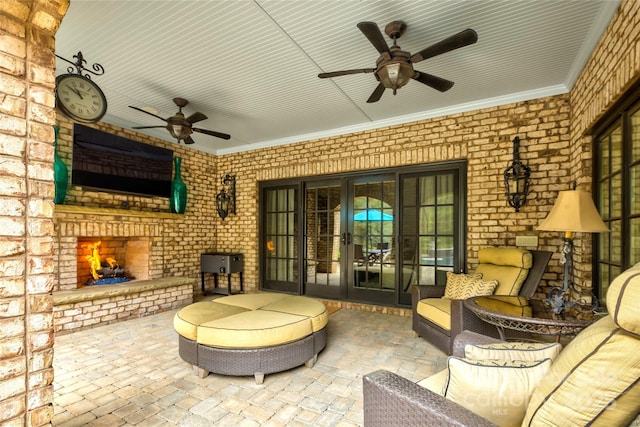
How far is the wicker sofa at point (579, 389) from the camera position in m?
0.82

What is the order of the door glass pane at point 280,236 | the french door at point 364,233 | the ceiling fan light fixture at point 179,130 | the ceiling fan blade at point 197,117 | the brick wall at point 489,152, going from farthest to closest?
the door glass pane at point 280,236, the french door at point 364,233, the ceiling fan light fixture at point 179,130, the ceiling fan blade at point 197,117, the brick wall at point 489,152

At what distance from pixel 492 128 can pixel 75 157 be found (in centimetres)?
512

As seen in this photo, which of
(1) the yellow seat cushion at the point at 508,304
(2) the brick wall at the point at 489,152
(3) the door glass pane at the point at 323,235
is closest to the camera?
(1) the yellow seat cushion at the point at 508,304

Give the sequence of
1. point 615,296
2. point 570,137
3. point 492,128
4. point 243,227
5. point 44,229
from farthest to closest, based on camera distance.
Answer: point 243,227 < point 492,128 < point 570,137 < point 44,229 < point 615,296

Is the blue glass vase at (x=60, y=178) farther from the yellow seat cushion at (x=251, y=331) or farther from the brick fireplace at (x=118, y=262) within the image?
the yellow seat cushion at (x=251, y=331)

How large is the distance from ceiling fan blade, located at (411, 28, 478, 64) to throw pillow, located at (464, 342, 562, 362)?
6.06 ft

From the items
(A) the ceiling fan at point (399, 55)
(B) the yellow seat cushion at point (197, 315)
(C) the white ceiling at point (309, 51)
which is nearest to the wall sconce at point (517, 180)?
(C) the white ceiling at point (309, 51)

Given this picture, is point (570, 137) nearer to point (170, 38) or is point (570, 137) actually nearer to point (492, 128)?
point (492, 128)

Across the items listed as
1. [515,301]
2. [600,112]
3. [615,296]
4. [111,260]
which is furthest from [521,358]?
[111,260]

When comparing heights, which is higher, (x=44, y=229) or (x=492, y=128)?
(x=492, y=128)

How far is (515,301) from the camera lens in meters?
2.48

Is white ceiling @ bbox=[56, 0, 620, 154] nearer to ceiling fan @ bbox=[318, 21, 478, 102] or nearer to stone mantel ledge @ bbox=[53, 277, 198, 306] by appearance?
ceiling fan @ bbox=[318, 21, 478, 102]

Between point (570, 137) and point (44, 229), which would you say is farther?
point (570, 137)

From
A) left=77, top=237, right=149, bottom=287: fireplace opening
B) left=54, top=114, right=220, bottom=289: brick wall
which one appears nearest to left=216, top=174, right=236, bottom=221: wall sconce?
left=54, top=114, right=220, bottom=289: brick wall
